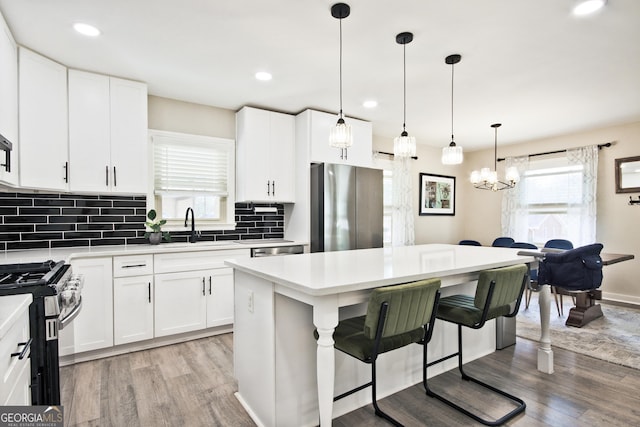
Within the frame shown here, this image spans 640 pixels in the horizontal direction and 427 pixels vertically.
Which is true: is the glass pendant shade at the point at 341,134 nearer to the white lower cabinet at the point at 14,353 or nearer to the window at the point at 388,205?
the white lower cabinet at the point at 14,353

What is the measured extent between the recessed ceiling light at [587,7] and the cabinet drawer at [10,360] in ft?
10.4

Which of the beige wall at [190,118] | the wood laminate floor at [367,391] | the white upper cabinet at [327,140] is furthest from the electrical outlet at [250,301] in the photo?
the beige wall at [190,118]

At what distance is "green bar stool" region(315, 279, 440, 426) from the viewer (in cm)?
158

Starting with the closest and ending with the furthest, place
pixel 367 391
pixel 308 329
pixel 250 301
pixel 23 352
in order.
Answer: pixel 23 352
pixel 308 329
pixel 250 301
pixel 367 391

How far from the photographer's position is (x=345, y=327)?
1914 millimetres

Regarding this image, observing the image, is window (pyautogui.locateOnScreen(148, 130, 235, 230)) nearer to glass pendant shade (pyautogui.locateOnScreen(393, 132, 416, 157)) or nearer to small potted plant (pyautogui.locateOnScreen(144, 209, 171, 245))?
small potted plant (pyautogui.locateOnScreen(144, 209, 171, 245))

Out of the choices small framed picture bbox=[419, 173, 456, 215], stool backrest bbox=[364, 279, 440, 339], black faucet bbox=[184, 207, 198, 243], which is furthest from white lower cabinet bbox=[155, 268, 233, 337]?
small framed picture bbox=[419, 173, 456, 215]

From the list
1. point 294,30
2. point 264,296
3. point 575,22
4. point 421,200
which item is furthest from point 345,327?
point 421,200

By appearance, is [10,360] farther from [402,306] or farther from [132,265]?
[132,265]

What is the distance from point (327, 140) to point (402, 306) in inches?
113

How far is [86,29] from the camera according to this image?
7.79 feet

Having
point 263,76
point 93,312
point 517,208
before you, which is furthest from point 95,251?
point 517,208

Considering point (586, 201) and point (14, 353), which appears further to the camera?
point (586, 201)

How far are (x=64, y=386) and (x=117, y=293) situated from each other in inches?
30.0
